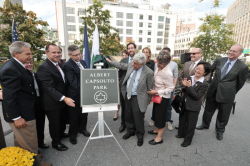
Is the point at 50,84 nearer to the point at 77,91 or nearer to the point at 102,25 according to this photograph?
the point at 77,91

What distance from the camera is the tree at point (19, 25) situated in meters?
5.91

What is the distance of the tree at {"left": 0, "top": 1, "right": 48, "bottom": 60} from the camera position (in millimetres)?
5914

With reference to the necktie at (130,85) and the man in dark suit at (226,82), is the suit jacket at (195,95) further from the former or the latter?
the necktie at (130,85)

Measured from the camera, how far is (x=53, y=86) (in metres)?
2.33

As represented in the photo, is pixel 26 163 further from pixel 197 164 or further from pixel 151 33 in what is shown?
pixel 151 33

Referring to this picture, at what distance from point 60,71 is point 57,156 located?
1496 millimetres

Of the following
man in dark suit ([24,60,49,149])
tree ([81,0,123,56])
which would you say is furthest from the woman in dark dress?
tree ([81,0,123,56])

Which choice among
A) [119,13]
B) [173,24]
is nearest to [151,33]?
[173,24]

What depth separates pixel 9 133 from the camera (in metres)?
3.17

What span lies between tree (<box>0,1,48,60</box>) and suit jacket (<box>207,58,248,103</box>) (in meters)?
6.92

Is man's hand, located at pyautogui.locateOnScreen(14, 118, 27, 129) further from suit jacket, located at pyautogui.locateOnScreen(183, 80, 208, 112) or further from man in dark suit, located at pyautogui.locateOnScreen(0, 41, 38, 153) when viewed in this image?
suit jacket, located at pyautogui.locateOnScreen(183, 80, 208, 112)

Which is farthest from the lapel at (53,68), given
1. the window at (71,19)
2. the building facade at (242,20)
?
the building facade at (242,20)

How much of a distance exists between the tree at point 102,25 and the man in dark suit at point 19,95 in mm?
6368

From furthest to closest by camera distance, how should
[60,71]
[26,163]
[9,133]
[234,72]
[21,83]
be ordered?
[9,133], [234,72], [60,71], [21,83], [26,163]
